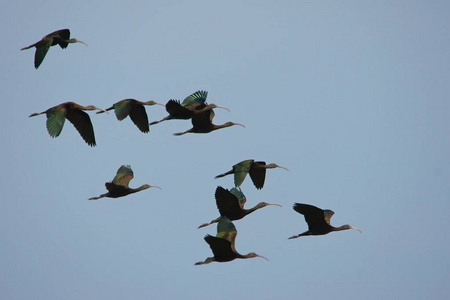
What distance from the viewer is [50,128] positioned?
3067 centimetres

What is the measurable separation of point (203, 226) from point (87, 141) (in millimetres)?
4256

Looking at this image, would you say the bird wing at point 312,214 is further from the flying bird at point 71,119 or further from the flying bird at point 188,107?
the flying bird at point 71,119

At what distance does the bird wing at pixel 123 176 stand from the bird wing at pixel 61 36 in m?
4.23

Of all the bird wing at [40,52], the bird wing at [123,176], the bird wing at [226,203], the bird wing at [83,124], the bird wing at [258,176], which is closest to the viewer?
the bird wing at [226,203]

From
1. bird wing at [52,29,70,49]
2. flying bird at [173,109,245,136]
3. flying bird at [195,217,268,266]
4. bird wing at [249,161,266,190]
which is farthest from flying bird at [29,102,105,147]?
bird wing at [249,161,266,190]

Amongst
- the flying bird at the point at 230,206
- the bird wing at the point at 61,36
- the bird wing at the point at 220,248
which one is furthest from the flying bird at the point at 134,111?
the bird wing at the point at 220,248

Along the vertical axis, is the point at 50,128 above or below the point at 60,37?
below

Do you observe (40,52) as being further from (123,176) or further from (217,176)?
(217,176)

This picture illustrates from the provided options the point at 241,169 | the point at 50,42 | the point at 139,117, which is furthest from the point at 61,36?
the point at 241,169

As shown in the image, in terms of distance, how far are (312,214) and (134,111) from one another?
21.3ft

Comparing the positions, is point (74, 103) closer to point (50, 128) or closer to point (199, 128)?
point (50, 128)

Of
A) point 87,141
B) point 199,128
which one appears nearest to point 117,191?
point 87,141

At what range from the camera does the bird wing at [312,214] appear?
30922 mm

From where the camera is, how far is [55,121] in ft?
101
